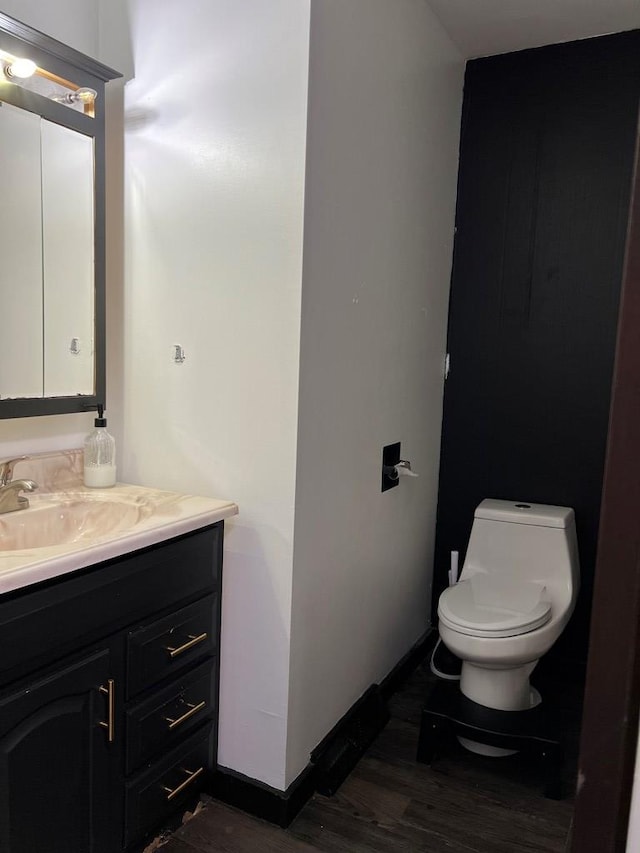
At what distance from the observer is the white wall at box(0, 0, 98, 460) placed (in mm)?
1667

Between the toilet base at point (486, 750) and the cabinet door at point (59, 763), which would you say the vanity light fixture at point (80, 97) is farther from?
the toilet base at point (486, 750)

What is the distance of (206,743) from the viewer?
1.72m

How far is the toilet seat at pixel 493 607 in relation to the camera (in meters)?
1.97

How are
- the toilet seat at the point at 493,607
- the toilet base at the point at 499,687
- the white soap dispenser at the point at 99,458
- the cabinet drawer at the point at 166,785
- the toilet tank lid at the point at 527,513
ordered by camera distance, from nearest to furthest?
the cabinet drawer at the point at 166,785 < the white soap dispenser at the point at 99,458 < the toilet seat at the point at 493,607 < the toilet base at the point at 499,687 < the toilet tank lid at the point at 527,513

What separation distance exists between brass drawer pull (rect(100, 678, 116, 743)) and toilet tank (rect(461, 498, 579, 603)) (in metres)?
1.41

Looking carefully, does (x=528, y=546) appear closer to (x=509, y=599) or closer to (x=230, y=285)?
(x=509, y=599)

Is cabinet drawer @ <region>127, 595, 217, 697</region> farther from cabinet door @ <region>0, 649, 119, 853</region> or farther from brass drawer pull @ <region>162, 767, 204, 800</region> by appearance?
brass drawer pull @ <region>162, 767, 204, 800</region>

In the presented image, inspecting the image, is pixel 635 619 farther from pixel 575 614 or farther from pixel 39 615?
pixel 575 614

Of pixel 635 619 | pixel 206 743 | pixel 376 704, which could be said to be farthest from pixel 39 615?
pixel 376 704

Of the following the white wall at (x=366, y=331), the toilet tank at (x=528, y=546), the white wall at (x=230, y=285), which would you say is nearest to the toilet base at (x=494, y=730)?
the white wall at (x=366, y=331)

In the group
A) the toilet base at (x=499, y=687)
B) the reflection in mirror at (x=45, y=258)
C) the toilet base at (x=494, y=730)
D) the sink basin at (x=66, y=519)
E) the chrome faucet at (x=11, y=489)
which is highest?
the reflection in mirror at (x=45, y=258)

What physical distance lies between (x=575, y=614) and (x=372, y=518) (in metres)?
1.04

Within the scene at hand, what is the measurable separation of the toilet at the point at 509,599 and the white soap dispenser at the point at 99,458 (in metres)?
1.14

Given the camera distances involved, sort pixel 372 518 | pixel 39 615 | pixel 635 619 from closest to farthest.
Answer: pixel 635 619 → pixel 39 615 → pixel 372 518
